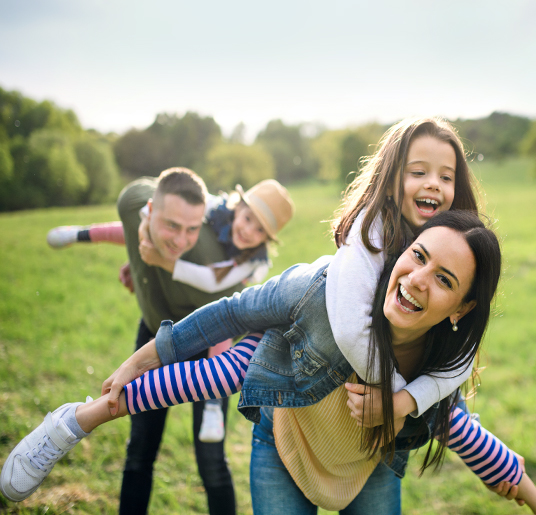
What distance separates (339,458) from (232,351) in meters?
0.68

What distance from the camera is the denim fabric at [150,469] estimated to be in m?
2.36

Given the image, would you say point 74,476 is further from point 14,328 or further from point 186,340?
point 14,328

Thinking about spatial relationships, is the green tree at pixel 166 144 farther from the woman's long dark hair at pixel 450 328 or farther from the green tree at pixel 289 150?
the woman's long dark hair at pixel 450 328

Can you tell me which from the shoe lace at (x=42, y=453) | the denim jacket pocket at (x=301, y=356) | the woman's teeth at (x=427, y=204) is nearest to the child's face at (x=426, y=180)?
the woman's teeth at (x=427, y=204)

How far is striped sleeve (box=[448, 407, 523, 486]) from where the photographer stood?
1.98 meters

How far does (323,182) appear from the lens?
36281mm

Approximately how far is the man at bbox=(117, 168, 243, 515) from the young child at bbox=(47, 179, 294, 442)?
0.09 meters

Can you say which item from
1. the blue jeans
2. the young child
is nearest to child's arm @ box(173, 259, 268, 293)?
the young child

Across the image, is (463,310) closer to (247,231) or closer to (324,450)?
(324,450)

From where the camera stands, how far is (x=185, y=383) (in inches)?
67.7

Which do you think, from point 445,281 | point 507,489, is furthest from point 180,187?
point 507,489

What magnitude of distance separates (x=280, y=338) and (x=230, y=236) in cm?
132

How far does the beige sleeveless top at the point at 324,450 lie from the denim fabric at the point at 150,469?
2.30ft

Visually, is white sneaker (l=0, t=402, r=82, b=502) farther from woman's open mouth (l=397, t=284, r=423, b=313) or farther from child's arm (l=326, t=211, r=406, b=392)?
woman's open mouth (l=397, t=284, r=423, b=313)
